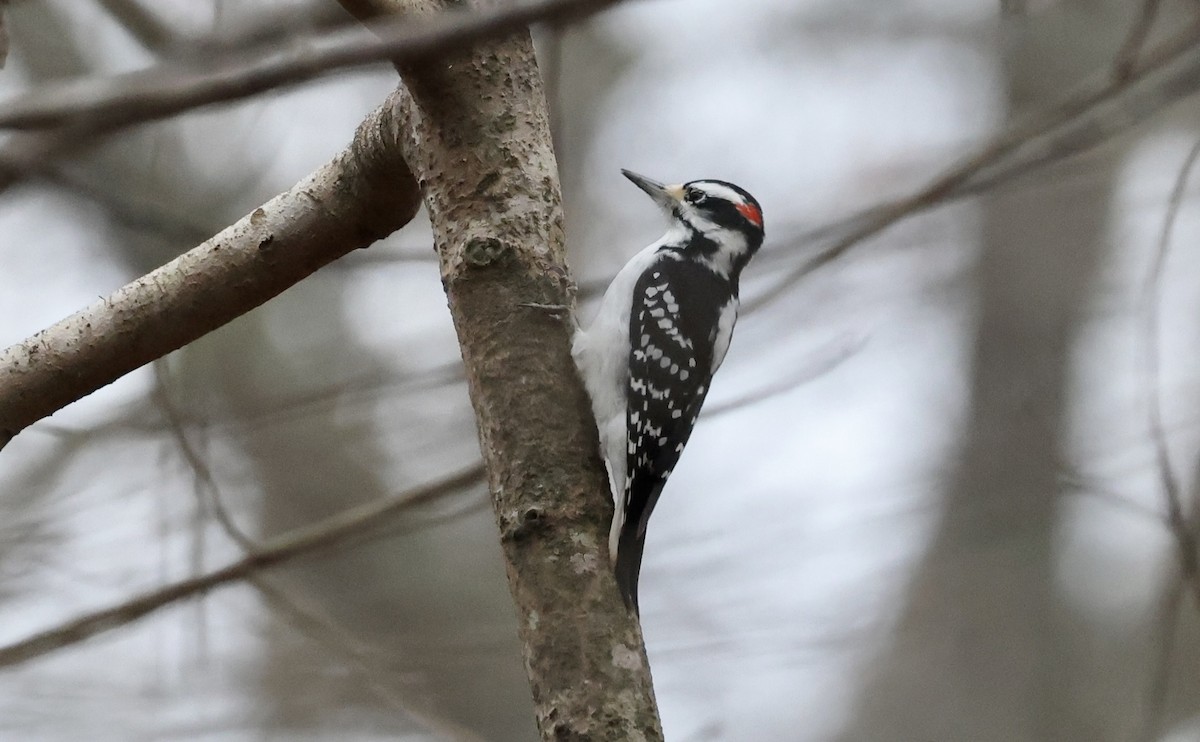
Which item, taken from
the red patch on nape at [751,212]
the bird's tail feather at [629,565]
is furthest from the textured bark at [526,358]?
the red patch on nape at [751,212]

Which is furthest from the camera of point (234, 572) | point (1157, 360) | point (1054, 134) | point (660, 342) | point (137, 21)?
point (137, 21)

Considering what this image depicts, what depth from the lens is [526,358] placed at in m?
2.73

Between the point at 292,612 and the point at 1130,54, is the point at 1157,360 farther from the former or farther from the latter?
the point at 292,612

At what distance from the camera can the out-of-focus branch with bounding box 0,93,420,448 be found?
2588mm

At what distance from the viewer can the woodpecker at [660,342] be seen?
305 centimetres

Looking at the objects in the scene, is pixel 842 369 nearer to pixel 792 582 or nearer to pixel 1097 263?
pixel 792 582

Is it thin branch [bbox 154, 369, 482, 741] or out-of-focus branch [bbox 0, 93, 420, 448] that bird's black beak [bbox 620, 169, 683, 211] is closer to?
thin branch [bbox 154, 369, 482, 741]

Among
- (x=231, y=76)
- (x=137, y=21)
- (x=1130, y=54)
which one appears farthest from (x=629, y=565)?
(x=137, y=21)

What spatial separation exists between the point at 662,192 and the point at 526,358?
2164 millimetres

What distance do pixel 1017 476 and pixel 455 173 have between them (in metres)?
4.46

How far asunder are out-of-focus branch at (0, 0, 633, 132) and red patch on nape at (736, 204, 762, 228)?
385cm

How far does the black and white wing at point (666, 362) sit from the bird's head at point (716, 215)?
0.24 meters

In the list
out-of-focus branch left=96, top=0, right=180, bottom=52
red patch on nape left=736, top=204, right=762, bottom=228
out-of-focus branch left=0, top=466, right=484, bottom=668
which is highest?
out-of-focus branch left=96, top=0, right=180, bottom=52

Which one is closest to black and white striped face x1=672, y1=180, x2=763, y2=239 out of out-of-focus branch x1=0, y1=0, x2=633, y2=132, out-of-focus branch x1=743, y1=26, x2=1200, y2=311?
out-of-focus branch x1=743, y1=26, x2=1200, y2=311
